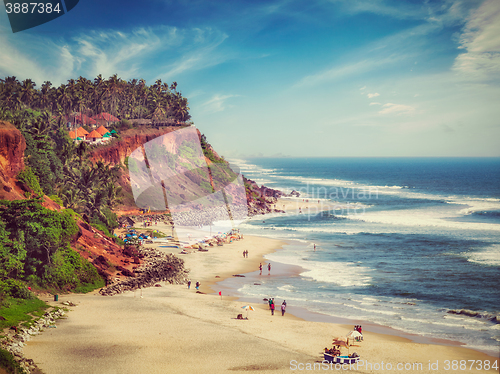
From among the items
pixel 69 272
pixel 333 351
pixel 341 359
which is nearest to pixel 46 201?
pixel 69 272

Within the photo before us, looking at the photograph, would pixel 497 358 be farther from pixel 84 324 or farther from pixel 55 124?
pixel 55 124

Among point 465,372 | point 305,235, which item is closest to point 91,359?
point 465,372

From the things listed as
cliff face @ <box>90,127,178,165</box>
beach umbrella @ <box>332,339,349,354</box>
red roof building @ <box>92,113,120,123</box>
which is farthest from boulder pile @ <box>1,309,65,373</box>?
red roof building @ <box>92,113,120,123</box>

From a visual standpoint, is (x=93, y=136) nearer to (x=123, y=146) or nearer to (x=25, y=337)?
(x=123, y=146)

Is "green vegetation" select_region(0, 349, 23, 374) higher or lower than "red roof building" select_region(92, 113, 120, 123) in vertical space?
lower

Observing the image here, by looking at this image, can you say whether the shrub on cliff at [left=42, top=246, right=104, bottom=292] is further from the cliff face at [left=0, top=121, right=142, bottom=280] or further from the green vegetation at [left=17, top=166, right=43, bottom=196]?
the green vegetation at [left=17, top=166, right=43, bottom=196]

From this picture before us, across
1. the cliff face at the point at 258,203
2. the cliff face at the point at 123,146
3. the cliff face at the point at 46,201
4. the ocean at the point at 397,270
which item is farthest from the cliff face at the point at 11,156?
the cliff face at the point at 258,203

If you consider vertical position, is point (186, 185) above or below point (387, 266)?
above
